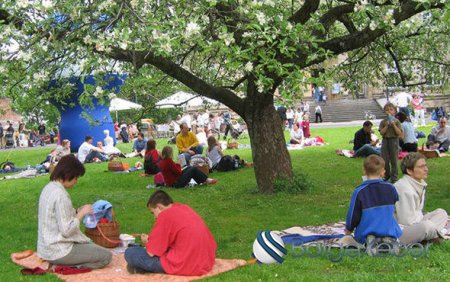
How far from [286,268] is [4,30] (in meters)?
4.46

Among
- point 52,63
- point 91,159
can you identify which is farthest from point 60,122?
point 52,63

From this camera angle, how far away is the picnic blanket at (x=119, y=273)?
20.9ft

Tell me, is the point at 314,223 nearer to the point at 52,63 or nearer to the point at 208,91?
the point at 208,91

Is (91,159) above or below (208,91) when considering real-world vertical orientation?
below

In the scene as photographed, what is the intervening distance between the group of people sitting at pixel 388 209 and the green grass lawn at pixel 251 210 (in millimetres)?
266

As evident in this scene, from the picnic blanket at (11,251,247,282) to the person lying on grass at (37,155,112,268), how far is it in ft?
0.55

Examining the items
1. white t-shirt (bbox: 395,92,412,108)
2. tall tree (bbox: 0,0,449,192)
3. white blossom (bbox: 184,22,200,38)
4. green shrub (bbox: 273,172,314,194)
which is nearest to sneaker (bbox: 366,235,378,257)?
tall tree (bbox: 0,0,449,192)

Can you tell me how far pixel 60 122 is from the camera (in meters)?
28.6

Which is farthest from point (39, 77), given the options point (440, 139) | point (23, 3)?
point (440, 139)

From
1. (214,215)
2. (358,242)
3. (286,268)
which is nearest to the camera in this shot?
(286,268)

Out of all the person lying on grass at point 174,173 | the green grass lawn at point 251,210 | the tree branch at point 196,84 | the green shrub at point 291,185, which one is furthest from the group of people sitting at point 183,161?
the green shrub at point 291,185

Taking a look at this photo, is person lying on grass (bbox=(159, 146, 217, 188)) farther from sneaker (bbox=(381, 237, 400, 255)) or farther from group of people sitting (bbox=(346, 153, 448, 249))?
sneaker (bbox=(381, 237, 400, 255))

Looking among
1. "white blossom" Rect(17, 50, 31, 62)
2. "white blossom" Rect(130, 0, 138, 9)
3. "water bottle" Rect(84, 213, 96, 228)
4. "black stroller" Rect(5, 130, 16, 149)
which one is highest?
"white blossom" Rect(130, 0, 138, 9)

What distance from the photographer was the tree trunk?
38.6 feet
